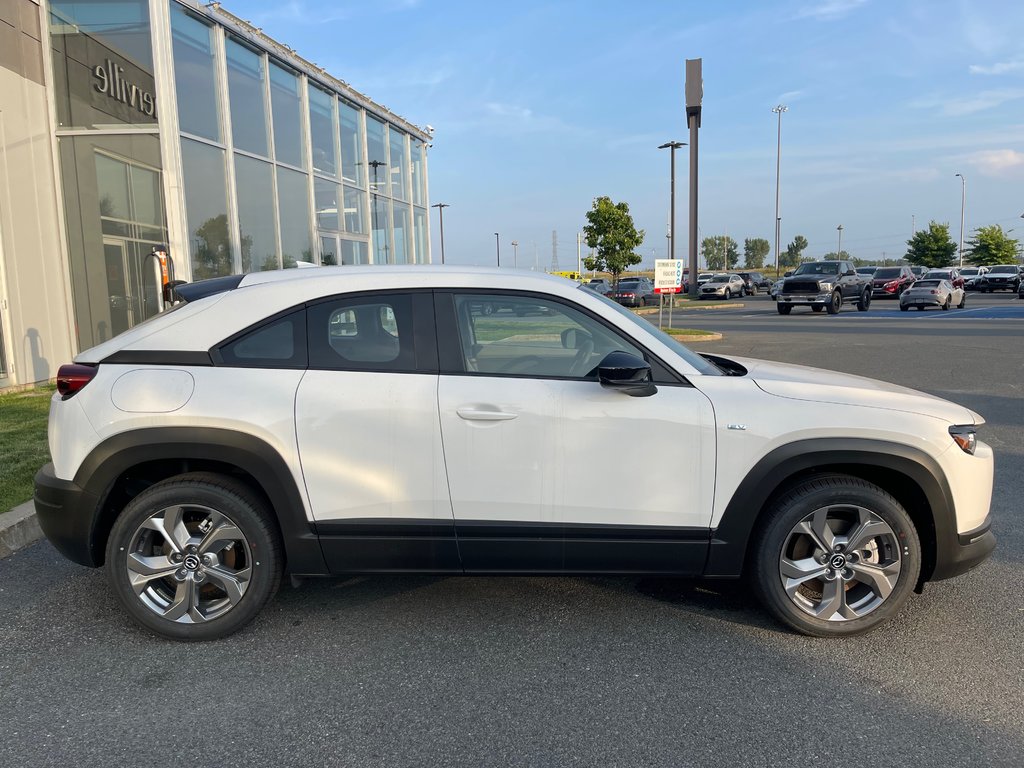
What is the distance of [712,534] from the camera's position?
3.44 meters

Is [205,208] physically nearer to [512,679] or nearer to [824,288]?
[512,679]

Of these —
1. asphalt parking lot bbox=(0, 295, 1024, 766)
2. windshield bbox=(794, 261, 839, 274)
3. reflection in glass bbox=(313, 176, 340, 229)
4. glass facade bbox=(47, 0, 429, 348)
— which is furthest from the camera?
windshield bbox=(794, 261, 839, 274)

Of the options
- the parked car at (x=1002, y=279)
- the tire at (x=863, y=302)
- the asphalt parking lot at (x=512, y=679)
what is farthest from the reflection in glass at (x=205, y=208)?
the parked car at (x=1002, y=279)

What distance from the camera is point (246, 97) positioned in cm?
1378

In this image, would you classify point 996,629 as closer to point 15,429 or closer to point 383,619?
point 383,619

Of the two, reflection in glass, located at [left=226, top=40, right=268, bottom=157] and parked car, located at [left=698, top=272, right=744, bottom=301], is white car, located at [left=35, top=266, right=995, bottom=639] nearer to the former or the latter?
reflection in glass, located at [left=226, top=40, right=268, bottom=157]

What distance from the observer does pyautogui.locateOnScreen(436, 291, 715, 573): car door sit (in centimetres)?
338

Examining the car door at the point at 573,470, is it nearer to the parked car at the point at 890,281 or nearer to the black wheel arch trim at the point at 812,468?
the black wheel arch trim at the point at 812,468

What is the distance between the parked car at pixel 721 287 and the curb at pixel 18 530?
48730 millimetres

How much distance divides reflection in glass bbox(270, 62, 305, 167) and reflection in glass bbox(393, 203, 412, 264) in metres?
5.06

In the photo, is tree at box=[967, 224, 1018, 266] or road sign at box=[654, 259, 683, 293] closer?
road sign at box=[654, 259, 683, 293]

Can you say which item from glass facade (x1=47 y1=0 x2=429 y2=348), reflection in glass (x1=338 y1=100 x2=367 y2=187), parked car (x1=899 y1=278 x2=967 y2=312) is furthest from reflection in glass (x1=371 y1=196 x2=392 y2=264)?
parked car (x1=899 y1=278 x2=967 y2=312)

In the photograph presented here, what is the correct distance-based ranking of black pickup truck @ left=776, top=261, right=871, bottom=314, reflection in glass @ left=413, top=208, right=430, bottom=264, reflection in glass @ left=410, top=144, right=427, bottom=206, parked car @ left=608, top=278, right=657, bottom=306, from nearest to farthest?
reflection in glass @ left=410, top=144, right=427, bottom=206
reflection in glass @ left=413, top=208, right=430, bottom=264
black pickup truck @ left=776, top=261, right=871, bottom=314
parked car @ left=608, top=278, right=657, bottom=306

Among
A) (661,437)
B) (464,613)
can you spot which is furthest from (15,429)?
(661,437)
